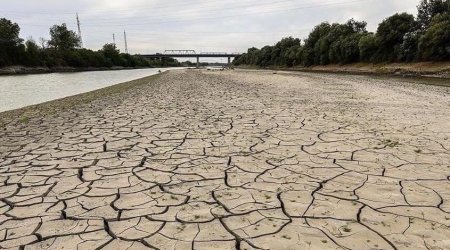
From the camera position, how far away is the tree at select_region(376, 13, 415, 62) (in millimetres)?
33719

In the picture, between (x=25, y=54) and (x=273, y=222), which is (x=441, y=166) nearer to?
(x=273, y=222)

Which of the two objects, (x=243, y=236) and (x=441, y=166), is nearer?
(x=243, y=236)

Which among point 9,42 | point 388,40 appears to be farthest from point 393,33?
point 9,42

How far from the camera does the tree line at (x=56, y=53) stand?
6319 cm

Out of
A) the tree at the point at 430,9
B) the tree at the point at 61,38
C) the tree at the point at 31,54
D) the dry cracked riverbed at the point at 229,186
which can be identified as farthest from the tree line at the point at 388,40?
the tree at the point at 61,38

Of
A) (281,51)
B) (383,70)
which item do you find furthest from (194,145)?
(281,51)

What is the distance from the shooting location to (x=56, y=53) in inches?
3100

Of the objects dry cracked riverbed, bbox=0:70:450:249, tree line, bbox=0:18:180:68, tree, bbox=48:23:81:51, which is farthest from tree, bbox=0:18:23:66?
dry cracked riverbed, bbox=0:70:450:249

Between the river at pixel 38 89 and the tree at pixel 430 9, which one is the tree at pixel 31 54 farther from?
the tree at pixel 430 9

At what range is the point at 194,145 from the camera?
5.42 meters

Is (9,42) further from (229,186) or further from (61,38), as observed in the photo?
(229,186)

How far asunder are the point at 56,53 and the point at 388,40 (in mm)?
69320

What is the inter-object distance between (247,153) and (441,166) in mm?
2322

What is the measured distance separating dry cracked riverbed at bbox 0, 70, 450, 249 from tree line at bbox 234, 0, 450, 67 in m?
25.1
